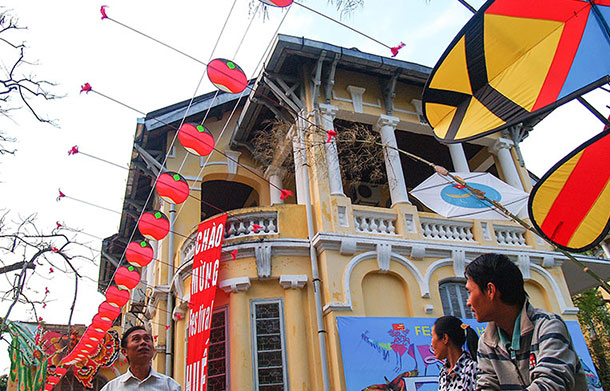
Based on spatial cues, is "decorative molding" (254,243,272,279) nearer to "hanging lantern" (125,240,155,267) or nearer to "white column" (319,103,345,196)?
"white column" (319,103,345,196)

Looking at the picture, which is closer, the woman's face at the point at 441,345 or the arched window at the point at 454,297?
the woman's face at the point at 441,345

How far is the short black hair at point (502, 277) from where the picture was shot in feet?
7.13

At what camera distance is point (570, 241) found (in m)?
3.90

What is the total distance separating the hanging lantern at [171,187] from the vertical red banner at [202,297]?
38.0 inches

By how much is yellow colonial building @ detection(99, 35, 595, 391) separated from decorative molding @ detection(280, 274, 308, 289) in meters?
0.03

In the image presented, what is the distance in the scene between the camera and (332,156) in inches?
408

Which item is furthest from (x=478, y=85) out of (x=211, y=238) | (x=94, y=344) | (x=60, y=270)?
(x=94, y=344)

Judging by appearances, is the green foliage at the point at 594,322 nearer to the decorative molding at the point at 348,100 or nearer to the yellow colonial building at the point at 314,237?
the yellow colonial building at the point at 314,237

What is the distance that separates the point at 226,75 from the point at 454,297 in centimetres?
655

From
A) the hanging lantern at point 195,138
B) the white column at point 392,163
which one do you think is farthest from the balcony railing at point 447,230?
the hanging lantern at point 195,138

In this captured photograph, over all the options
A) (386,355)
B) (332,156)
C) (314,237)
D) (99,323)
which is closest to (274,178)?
(332,156)

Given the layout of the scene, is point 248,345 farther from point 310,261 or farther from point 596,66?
point 596,66

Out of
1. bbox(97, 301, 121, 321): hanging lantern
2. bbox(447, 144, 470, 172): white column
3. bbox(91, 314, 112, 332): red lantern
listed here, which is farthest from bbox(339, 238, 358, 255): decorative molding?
bbox(91, 314, 112, 332): red lantern

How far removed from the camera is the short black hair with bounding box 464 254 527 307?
217 cm
